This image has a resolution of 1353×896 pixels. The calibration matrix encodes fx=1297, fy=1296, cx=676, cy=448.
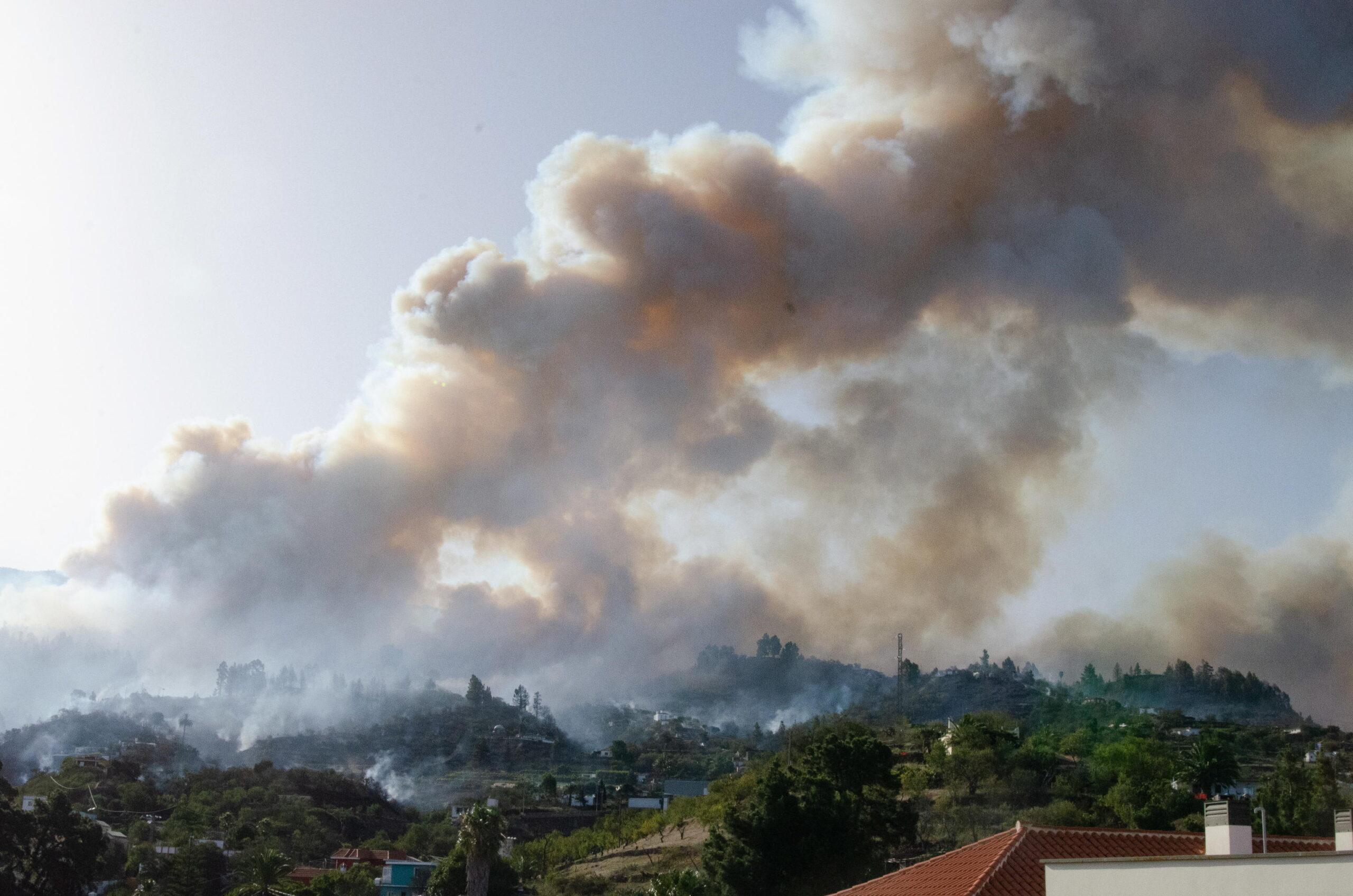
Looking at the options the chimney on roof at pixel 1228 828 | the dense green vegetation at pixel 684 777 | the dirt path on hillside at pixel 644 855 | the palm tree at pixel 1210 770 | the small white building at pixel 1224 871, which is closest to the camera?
the small white building at pixel 1224 871

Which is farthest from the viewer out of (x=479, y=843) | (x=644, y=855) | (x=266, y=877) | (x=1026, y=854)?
(x=644, y=855)

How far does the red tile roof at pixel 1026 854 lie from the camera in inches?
1025

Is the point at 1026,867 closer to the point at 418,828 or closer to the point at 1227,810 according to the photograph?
the point at 1227,810

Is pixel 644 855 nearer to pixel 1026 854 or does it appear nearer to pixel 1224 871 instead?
pixel 1026 854

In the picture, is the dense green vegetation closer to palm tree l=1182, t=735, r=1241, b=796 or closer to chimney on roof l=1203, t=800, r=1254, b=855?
palm tree l=1182, t=735, r=1241, b=796

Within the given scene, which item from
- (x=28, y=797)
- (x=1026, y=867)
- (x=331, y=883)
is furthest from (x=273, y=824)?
(x=1026, y=867)

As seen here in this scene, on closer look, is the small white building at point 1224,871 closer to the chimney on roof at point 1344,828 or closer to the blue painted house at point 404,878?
the chimney on roof at point 1344,828

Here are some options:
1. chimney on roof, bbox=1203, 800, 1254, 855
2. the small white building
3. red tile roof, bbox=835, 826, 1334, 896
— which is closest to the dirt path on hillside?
red tile roof, bbox=835, 826, 1334, 896

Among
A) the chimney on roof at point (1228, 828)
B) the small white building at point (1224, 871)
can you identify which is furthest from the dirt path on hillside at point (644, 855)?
the chimney on roof at point (1228, 828)

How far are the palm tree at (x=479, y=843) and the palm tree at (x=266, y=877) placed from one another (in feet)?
39.8

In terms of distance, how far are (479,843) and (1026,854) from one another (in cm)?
3675

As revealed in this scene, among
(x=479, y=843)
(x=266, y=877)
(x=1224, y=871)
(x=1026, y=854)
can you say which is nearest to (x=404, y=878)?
(x=266, y=877)

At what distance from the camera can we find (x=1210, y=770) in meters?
79.8

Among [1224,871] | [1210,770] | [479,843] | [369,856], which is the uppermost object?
[1210,770]
